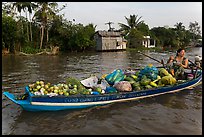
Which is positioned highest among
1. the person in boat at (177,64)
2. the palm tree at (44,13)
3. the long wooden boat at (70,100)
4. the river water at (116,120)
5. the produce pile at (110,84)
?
the palm tree at (44,13)

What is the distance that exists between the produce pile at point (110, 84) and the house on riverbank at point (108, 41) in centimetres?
2744

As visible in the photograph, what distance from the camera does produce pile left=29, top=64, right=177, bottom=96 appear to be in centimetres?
628

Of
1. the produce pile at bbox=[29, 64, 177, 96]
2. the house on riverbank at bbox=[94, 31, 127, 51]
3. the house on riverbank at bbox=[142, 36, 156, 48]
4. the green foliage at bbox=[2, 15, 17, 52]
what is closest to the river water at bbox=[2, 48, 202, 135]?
the produce pile at bbox=[29, 64, 177, 96]

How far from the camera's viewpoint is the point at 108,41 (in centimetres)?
3634

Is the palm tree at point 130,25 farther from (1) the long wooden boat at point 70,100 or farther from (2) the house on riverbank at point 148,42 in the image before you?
(1) the long wooden boat at point 70,100

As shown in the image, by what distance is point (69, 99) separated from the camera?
6027mm

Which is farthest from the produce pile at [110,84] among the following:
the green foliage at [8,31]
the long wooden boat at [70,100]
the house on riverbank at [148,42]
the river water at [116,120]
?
the house on riverbank at [148,42]

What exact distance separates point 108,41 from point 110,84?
29124 mm

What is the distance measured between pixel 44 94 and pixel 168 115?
3.40 metres

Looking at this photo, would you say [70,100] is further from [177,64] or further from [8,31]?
[8,31]

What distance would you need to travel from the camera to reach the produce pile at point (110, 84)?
6.28 metres

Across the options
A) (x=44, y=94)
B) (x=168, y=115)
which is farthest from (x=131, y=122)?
(x=44, y=94)

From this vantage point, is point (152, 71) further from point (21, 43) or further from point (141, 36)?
point (141, 36)

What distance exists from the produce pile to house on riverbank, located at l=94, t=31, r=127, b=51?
2744cm
